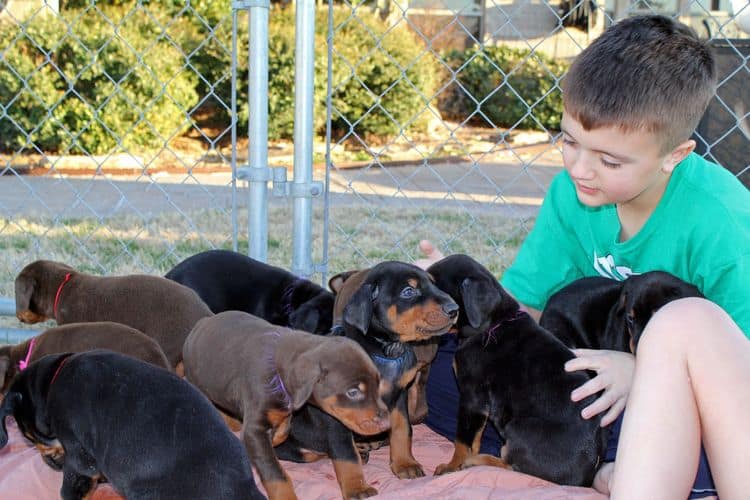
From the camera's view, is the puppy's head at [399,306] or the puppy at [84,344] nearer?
the puppy's head at [399,306]

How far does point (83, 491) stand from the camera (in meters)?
3.20

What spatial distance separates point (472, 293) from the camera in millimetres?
3559

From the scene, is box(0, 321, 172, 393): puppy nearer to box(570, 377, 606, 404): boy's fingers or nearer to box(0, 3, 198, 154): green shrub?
box(570, 377, 606, 404): boy's fingers

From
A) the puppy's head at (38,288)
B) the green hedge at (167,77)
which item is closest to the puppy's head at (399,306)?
the puppy's head at (38,288)

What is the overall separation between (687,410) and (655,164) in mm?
959

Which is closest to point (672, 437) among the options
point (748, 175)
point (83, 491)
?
point (83, 491)

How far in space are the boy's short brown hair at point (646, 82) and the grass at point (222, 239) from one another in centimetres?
270

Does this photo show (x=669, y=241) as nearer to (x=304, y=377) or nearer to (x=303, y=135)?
(x=304, y=377)

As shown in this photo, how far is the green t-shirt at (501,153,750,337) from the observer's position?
321 centimetres

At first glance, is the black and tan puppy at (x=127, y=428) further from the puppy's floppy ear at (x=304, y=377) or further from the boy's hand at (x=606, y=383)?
the boy's hand at (x=606, y=383)

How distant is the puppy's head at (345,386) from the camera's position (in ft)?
10.2

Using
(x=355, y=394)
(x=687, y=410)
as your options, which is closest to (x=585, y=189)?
(x=687, y=410)

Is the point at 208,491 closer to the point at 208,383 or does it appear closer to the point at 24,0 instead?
the point at 208,383

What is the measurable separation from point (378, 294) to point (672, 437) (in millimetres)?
1304
